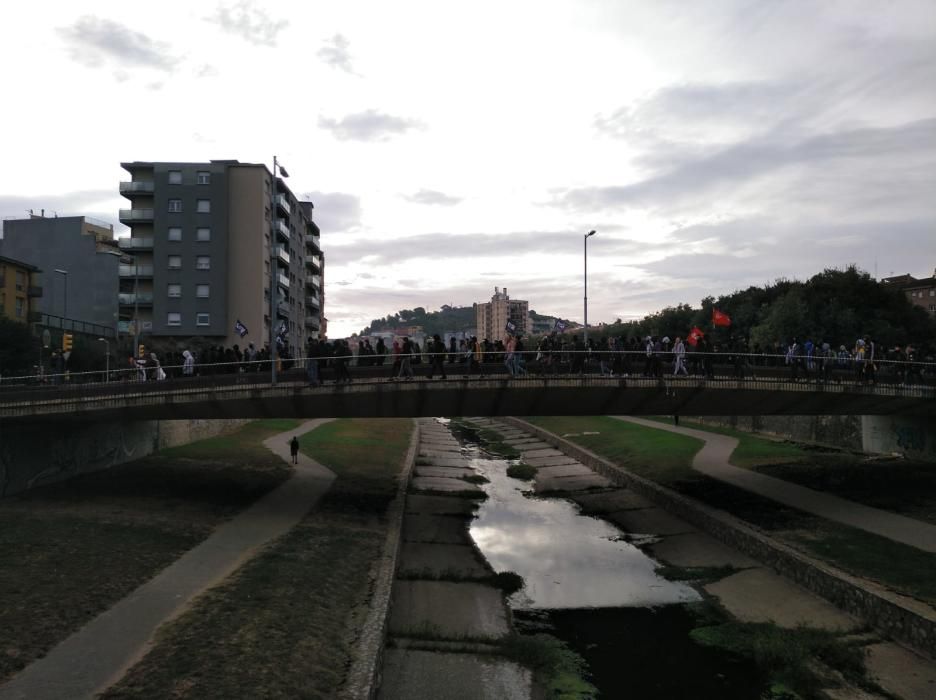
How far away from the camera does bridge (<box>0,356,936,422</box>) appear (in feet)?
83.3

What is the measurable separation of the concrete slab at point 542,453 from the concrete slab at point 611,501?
601 inches

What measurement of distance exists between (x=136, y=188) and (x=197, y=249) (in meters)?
11.0

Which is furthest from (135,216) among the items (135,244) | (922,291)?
(922,291)

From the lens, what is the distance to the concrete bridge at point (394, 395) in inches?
999

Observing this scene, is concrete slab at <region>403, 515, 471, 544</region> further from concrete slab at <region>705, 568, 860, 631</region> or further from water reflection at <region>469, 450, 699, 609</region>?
concrete slab at <region>705, 568, 860, 631</region>

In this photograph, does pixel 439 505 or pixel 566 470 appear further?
pixel 566 470

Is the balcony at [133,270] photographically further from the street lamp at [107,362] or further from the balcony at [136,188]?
the street lamp at [107,362]

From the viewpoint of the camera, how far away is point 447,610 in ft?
59.9

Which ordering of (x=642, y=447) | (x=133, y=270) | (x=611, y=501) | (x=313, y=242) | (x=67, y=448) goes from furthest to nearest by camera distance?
1. (x=313, y=242)
2. (x=133, y=270)
3. (x=642, y=447)
4. (x=611, y=501)
5. (x=67, y=448)

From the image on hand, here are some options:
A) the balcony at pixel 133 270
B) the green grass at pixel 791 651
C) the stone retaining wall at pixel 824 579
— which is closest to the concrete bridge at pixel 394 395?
the stone retaining wall at pixel 824 579

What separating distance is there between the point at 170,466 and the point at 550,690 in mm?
25196

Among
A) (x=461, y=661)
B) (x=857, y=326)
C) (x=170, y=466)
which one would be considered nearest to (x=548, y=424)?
(x=857, y=326)

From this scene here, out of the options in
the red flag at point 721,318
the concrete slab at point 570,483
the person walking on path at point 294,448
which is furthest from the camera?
the concrete slab at point 570,483

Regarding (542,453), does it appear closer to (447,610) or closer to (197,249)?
(447,610)
